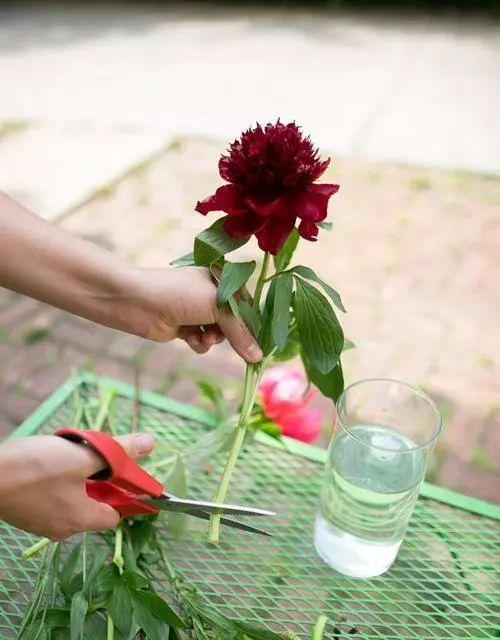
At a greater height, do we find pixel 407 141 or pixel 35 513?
pixel 407 141

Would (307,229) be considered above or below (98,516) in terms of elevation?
above

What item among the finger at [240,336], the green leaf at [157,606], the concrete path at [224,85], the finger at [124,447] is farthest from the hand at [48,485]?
the concrete path at [224,85]

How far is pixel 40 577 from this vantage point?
3.03ft

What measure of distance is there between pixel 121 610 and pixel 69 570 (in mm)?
123

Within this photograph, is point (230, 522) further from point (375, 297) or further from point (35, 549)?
point (375, 297)

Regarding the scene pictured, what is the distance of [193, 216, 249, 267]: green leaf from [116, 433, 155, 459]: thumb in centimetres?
27

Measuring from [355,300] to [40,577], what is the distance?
174 cm

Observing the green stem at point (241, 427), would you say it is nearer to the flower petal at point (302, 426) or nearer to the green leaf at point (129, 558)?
the green leaf at point (129, 558)

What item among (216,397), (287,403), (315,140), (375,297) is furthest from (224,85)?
(287,403)

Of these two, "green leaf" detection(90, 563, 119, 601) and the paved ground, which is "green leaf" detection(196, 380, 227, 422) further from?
the paved ground

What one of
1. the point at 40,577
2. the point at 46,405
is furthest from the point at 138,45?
A: the point at 40,577

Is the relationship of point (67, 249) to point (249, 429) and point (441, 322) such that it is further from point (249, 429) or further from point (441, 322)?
Result: point (441, 322)

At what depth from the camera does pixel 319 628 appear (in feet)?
2.90

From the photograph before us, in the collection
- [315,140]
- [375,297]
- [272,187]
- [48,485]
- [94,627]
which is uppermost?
[315,140]
